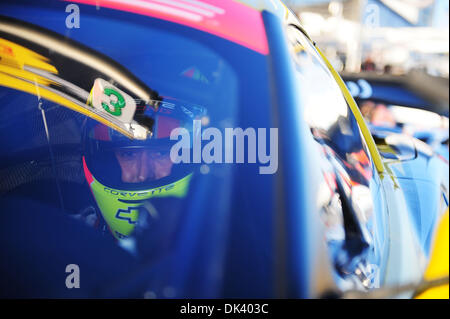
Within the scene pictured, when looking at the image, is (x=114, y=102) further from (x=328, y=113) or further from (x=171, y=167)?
(x=328, y=113)

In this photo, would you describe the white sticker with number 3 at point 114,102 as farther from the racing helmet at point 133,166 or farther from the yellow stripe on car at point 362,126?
the yellow stripe on car at point 362,126

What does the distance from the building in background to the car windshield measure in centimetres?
301

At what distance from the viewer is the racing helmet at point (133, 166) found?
2.48ft

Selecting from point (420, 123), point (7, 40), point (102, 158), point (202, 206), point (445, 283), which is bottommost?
point (445, 283)

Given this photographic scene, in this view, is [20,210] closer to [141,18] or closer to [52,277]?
[52,277]

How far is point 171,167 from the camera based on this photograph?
30.3 inches

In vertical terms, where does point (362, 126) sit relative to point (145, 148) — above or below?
above

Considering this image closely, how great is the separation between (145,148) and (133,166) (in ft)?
0.15

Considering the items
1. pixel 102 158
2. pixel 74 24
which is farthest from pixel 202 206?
pixel 74 24

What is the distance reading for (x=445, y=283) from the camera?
97 centimetres

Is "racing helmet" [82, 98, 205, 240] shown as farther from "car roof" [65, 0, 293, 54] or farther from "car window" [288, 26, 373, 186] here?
"car window" [288, 26, 373, 186]

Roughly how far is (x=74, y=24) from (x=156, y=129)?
32cm

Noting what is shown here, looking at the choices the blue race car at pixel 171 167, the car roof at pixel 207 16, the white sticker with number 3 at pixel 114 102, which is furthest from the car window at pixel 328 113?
the white sticker with number 3 at pixel 114 102

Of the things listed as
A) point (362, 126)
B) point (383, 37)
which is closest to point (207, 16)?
point (362, 126)
